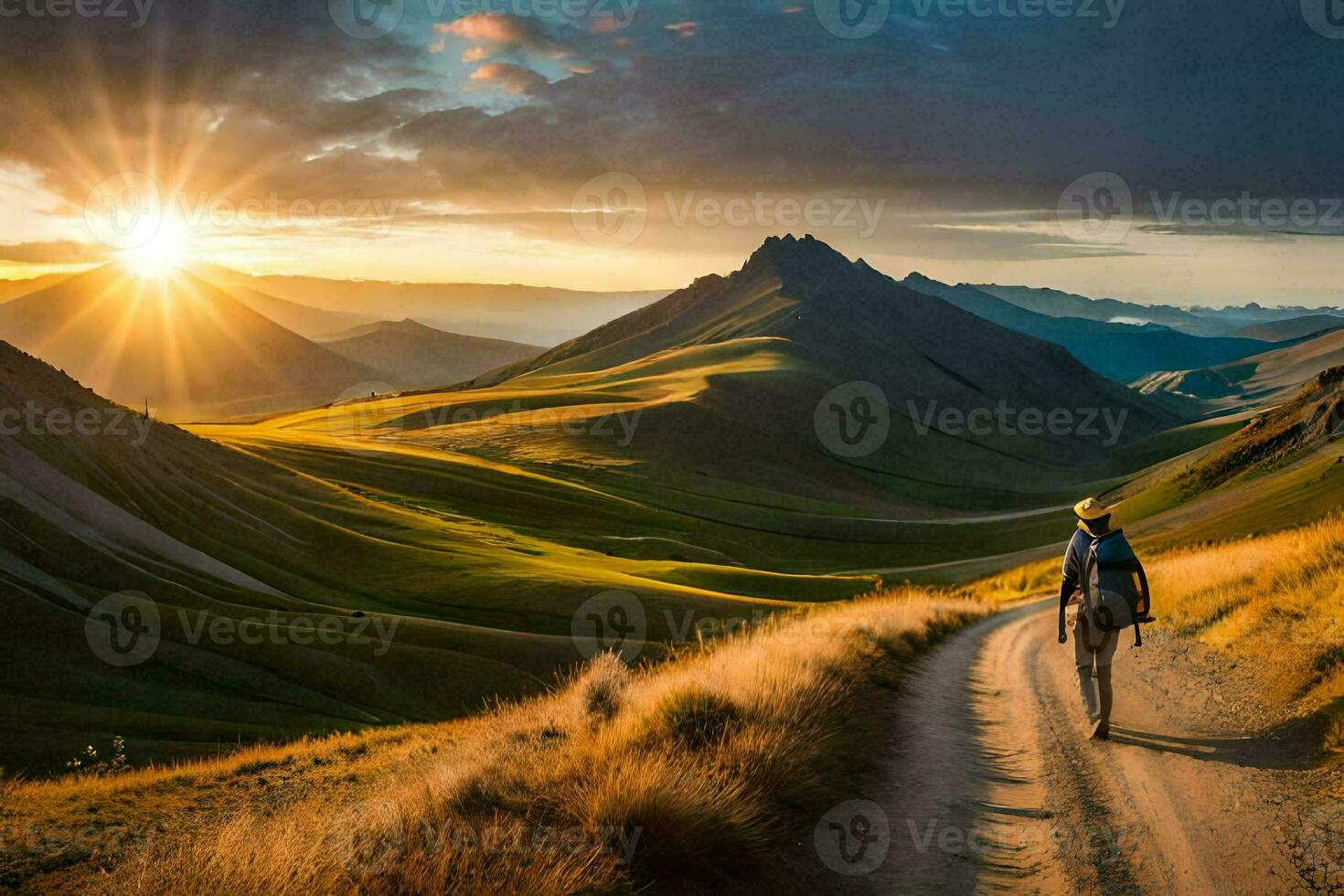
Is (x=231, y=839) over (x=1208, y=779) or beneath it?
over

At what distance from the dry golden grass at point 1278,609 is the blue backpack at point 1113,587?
1.79 metres

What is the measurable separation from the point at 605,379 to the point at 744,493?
8399cm

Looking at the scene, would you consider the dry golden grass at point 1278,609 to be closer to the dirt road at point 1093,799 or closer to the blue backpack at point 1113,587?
the dirt road at point 1093,799

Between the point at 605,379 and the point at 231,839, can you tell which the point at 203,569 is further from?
the point at 605,379

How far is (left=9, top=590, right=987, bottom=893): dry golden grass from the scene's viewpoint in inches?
231

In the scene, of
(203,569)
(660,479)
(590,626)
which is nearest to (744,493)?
(660,479)

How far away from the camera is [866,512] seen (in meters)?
126
